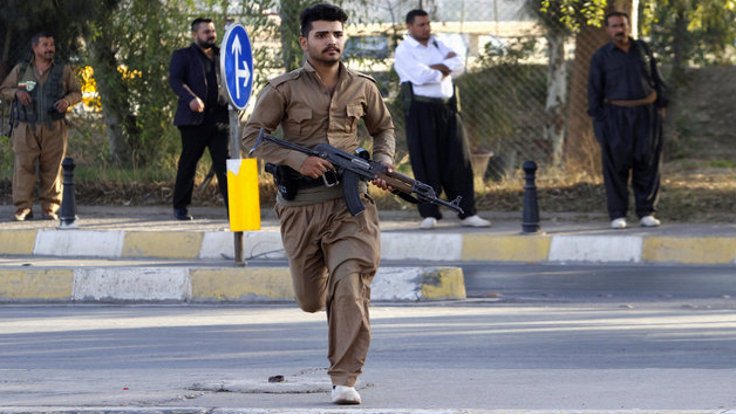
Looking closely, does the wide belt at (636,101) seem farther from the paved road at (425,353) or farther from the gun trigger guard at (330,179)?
the gun trigger guard at (330,179)

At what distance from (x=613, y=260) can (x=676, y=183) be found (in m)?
3.55

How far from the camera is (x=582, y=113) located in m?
16.2

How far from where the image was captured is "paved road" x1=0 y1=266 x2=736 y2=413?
256 inches

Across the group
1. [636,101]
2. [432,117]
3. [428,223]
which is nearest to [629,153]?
[636,101]

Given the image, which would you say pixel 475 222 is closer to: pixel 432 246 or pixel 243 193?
pixel 432 246

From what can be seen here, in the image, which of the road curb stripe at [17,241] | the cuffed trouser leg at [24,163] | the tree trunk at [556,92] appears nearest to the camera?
the road curb stripe at [17,241]

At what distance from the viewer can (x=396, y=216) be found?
48.0ft

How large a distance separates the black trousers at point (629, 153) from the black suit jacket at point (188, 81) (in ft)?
11.3

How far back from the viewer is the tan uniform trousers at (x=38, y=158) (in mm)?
14391

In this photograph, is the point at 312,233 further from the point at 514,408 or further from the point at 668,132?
the point at 668,132

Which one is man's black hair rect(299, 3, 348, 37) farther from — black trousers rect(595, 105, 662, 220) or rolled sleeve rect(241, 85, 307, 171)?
black trousers rect(595, 105, 662, 220)

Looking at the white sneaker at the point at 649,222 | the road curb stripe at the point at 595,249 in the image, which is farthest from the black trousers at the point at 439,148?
the white sneaker at the point at 649,222

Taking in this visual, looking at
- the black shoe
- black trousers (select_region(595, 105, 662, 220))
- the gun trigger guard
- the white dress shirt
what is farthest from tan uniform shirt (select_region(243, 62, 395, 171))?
the black shoe

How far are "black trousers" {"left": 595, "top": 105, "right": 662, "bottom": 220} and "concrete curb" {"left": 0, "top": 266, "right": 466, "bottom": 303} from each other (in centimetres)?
335
